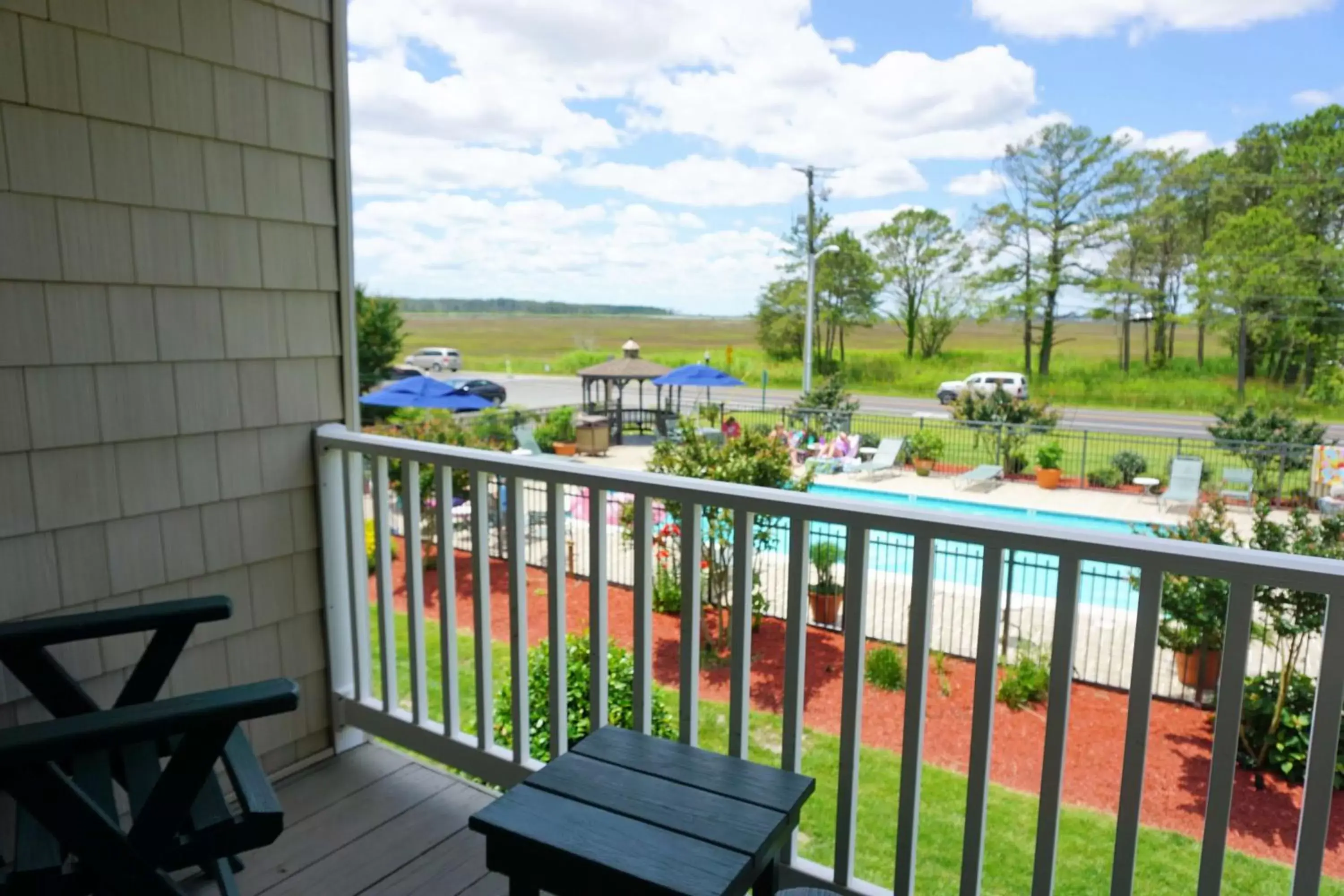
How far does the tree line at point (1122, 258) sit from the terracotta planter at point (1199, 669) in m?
7.95

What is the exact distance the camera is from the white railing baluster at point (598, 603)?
190 cm

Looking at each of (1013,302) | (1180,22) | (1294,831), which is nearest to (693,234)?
(1013,302)

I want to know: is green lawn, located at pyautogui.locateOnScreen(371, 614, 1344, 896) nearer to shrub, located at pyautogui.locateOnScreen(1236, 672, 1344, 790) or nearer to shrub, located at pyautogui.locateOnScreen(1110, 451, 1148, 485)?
shrub, located at pyautogui.locateOnScreen(1236, 672, 1344, 790)

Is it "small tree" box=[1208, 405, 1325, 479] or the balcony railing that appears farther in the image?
"small tree" box=[1208, 405, 1325, 479]

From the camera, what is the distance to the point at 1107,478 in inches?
452

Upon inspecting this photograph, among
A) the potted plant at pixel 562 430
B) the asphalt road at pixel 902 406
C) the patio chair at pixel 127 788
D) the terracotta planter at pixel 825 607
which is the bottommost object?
the terracotta planter at pixel 825 607

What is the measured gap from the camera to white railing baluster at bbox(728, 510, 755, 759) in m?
1.68

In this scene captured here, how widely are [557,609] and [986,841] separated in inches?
125

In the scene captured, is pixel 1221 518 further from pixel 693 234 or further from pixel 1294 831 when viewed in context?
pixel 693 234

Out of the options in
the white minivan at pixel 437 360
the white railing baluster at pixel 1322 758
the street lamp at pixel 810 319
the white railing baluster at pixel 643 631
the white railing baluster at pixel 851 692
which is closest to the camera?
the white railing baluster at pixel 1322 758

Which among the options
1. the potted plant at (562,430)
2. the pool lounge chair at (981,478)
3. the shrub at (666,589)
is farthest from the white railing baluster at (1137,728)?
the potted plant at (562,430)

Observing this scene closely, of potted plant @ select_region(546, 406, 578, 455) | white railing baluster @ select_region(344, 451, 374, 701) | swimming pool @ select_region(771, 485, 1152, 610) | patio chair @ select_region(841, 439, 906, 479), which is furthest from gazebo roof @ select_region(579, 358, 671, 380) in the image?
white railing baluster @ select_region(344, 451, 374, 701)

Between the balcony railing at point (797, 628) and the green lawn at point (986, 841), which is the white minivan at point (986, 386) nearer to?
the green lawn at point (986, 841)

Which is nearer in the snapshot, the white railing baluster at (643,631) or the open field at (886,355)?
the white railing baluster at (643,631)
